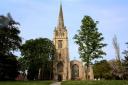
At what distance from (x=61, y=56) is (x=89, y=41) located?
60257 millimetres

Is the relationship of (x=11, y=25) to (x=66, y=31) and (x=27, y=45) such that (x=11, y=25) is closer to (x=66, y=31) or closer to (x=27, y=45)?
(x=27, y=45)

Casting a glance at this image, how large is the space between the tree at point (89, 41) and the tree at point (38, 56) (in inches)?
1648

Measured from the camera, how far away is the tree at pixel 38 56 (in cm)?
10850

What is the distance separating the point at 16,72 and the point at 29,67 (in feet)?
111

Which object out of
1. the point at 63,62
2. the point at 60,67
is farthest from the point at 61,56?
the point at 60,67

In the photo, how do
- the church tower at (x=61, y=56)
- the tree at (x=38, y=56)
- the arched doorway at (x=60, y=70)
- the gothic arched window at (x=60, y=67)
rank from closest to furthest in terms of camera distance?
the tree at (x=38, y=56), the church tower at (x=61, y=56), the arched doorway at (x=60, y=70), the gothic arched window at (x=60, y=67)

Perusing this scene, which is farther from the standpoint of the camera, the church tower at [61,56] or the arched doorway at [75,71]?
the arched doorway at [75,71]

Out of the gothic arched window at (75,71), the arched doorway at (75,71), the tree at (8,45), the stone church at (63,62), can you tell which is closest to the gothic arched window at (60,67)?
the stone church at (63,62)

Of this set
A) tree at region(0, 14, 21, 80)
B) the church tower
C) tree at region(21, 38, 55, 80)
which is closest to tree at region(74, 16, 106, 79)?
tree at region(0, 14, 21, 80)

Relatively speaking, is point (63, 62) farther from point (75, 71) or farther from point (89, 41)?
point (89, 41)

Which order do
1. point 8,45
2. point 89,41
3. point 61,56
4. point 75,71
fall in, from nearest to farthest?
point 89,41 < point 8,45 < point 61,56 < point 75,71

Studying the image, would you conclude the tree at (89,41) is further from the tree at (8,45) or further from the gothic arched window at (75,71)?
the gothic arched window at (75,71)

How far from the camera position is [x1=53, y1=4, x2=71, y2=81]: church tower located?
407 ft

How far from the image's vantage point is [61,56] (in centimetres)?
12644
